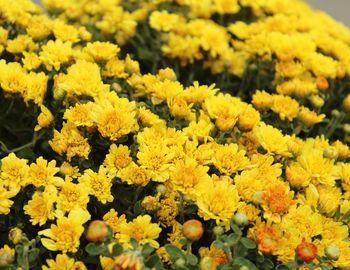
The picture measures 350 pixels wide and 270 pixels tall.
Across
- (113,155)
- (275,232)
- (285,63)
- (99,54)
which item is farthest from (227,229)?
(285,63)

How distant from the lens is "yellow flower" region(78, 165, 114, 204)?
5.75 ft

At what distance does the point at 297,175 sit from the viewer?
1922 mm

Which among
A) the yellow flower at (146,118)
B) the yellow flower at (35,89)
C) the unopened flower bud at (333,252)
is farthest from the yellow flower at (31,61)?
the unopened flower bud at (333,252)

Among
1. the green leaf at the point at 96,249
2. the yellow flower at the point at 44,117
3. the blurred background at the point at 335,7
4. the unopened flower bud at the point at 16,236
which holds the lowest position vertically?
the blurred background at the point at 335,7

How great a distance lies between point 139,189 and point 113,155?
129 millimetres

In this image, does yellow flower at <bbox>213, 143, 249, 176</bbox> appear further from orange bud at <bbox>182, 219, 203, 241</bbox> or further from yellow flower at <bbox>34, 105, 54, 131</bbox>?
yellow flower at <bbox>34, 105, 54, 131</bbox>

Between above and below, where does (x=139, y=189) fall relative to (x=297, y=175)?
below

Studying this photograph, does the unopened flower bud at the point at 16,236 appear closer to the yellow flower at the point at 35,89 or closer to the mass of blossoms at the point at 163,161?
the mass of blossoms at the point at 163,161

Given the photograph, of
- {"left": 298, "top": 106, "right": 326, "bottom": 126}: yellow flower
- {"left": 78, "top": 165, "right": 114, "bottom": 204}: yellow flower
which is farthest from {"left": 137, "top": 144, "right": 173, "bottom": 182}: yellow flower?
{"left": 298, "top": 106, "right": 326, "bottom": 126}: yellow flower

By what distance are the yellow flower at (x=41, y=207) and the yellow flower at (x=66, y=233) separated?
0.06 m

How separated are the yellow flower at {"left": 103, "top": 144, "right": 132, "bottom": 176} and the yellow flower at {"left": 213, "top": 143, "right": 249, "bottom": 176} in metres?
0.27

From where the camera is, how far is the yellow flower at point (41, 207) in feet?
5.50

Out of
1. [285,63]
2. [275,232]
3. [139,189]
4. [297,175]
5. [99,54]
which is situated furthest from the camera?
[285,63]

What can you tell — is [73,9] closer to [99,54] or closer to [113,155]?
[99,54]
